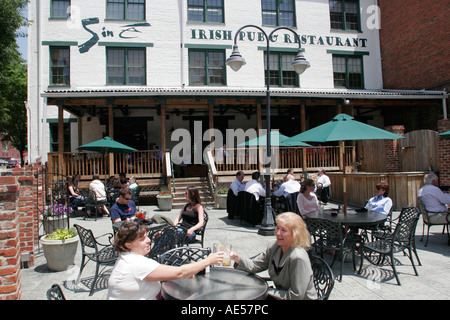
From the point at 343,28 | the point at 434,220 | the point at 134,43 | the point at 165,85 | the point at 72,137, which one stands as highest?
the point at 343,28

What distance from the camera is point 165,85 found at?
15.5 meters

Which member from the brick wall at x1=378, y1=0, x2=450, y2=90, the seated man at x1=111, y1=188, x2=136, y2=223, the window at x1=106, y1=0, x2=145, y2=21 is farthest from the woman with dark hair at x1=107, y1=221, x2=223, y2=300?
the brick wall at x1=378, y1=0, x2=450, y2=90

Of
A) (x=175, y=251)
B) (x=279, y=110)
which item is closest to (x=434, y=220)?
(x=175, y=251)

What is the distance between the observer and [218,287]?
2736 millimetres

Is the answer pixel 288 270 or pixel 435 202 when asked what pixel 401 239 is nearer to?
pixel 435 202

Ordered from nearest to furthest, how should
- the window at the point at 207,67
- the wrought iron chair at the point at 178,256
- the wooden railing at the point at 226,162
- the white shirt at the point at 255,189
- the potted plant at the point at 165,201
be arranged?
the wrought iron chair at the point at 178,256
the white shirt at the point at 255,189
the potted plant at the point at 165,201
the wooden railing at the point at 226,162
the window at the point at 207,67

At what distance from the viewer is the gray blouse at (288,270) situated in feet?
8.60

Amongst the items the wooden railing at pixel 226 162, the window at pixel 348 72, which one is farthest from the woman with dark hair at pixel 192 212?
the window at pixel 348 72

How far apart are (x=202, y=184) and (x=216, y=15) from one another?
9.19m

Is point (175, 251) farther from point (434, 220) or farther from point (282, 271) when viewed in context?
point (434, 220)

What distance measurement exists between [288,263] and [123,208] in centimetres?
391

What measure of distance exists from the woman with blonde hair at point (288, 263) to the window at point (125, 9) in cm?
1566

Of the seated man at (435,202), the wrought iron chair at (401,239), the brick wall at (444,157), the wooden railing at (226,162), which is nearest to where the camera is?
the wrought iron chair at (401,239)

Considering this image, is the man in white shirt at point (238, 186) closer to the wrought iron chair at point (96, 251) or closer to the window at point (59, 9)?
the wrought iron chair at point (96, 251)
